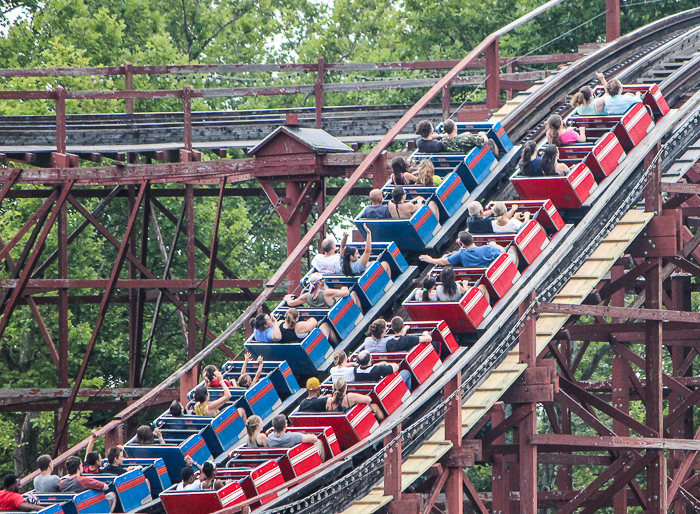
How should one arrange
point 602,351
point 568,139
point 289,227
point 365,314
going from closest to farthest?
point 365,314 < point 568,139 < point 289,227 < point 602,351

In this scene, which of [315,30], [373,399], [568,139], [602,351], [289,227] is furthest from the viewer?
[315,30]

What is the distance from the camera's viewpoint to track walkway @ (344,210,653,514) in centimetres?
1509

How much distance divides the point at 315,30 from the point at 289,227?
1045 inches

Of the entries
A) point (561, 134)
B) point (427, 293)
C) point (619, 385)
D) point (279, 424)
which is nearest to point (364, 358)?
point (279, 424)

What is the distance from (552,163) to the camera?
1798cm

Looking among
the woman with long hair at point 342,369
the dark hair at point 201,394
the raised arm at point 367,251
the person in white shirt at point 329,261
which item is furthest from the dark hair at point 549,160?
the dark hair at point 201,394

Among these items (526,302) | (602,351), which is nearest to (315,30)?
(602,351)

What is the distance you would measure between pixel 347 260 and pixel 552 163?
8.93 feet

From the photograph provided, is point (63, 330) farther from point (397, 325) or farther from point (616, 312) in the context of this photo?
point (616, 312)

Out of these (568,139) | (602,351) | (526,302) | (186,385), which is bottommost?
(602,351)

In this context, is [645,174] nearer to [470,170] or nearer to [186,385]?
[470,170]

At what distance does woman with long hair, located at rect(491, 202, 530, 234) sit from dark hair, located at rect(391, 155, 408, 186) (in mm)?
1800

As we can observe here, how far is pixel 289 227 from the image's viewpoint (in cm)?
2059

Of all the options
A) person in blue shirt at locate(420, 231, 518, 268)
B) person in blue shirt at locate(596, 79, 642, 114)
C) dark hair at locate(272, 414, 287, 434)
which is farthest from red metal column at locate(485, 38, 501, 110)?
dark hair at locate(272, 414, 287, 434)
